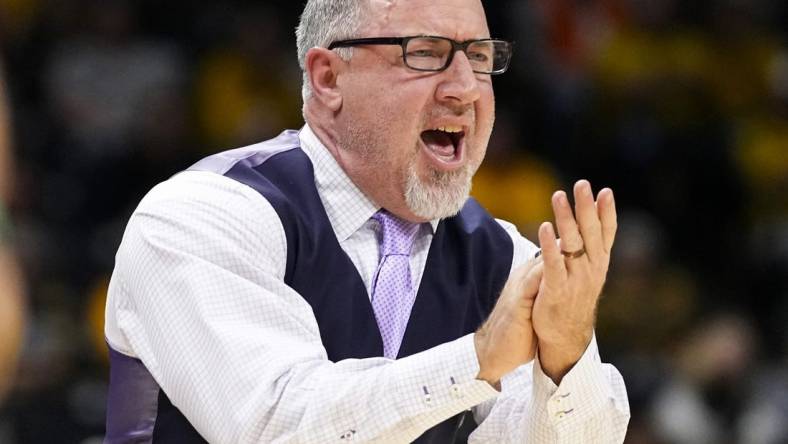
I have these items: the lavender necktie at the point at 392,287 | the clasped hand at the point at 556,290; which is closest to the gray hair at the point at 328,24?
the lavender necktie at the point at 392,287

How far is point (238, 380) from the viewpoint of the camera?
2672 millimetres

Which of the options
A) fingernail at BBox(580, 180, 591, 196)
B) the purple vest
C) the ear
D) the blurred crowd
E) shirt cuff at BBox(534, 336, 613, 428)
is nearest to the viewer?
fingernail at BBox(580, 180, 591, 196)

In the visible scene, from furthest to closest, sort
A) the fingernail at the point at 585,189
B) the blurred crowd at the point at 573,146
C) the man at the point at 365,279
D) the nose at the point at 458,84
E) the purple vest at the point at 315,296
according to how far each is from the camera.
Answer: the blurred crowd at the point at 573,146 → the nose at the point at 458,84 → the purple vest at the point at 315,296 → the man at the point at 365,279 → the fingernail at the point at 585,189

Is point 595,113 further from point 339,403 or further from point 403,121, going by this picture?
point 339,403

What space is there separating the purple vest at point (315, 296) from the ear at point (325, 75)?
0.13 meters

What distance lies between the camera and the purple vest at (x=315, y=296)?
2949 millimetres

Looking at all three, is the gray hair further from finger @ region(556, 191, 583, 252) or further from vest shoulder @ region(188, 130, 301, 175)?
finger @ region(556, 191, 583, 252)

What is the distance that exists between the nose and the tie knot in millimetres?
297

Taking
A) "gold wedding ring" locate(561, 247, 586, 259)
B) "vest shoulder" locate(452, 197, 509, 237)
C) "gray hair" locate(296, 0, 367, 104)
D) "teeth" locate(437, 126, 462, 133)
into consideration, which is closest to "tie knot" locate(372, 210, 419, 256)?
"vest shoulder" locate(452, 197, 509, 237)

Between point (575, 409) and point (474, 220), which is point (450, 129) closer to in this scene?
point (474, 220)

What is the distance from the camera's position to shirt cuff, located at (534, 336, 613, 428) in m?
2.73

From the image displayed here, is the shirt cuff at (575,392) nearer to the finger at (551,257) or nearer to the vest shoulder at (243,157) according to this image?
the finger at (551,257)

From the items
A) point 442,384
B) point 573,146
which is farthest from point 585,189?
point 573,146

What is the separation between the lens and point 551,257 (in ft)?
8.26
